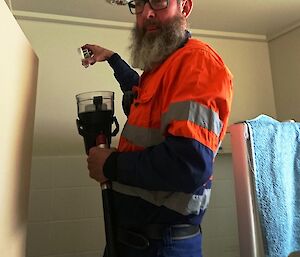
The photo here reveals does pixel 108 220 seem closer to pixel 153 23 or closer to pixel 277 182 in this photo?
pixel 153 23

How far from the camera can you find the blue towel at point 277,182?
1.34m

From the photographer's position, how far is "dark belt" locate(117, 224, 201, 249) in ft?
3.08

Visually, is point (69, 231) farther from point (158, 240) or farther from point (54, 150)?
point (158, 240)

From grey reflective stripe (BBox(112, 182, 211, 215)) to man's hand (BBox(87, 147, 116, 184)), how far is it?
10 cm

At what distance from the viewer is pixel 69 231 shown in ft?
5.30

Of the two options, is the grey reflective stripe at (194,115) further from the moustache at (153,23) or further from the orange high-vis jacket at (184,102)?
the moustache at (153,23)

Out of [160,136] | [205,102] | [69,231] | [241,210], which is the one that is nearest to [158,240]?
Result: [160,136]

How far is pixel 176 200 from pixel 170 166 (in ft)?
0.38

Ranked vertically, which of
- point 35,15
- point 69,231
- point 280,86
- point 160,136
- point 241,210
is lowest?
point 69,231

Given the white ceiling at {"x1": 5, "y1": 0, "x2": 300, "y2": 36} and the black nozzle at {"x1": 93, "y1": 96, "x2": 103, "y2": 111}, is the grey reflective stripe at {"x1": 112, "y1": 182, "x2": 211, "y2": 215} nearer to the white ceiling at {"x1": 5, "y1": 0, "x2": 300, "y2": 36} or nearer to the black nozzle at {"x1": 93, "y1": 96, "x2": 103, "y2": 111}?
the black nozzle at {"x1": 93, "y1": 96, "x2": 103, "y2": 111}

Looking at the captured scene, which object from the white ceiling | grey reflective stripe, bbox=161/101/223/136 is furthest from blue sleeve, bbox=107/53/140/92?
grey reflective stripe, bbox=161/101/223/136

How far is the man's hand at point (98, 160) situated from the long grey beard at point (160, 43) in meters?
0.30

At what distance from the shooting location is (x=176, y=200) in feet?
2.99

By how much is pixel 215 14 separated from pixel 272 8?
0.29 metres
